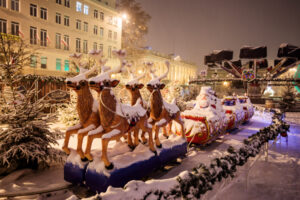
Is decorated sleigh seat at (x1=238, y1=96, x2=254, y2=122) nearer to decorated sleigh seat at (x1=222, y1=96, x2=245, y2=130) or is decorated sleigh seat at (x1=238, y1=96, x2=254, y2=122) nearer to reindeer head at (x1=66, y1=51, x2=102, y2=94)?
decorated sleigh seat at (x1=222, y1=96, x2=245, y2=130)

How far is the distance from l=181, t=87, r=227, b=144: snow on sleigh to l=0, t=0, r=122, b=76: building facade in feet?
46.2

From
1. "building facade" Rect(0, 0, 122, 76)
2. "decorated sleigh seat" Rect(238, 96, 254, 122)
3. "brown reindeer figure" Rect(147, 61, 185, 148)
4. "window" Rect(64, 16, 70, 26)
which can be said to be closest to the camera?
"brown reindeer figure" Rect(147, 61, 185, 148)

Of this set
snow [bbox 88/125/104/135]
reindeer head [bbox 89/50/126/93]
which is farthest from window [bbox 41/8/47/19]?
snow [bbox 88/125/104/135]

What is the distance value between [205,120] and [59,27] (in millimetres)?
21615

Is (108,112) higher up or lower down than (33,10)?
Answer: lower down

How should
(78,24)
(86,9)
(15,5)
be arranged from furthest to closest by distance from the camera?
(86,9), (78,24), (15,5)

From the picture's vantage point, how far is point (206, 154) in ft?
18.7

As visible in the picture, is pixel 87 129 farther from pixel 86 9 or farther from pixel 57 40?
pixel 86 9

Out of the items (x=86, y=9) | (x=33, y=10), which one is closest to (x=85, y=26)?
(x=86, y=9)

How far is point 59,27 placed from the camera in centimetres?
2170

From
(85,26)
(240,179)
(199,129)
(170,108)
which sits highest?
(85,26)

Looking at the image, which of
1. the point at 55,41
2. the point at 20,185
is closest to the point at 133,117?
the point at 20,185

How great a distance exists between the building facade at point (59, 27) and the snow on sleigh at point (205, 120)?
14091 mm

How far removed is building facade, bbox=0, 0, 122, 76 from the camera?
1847cm
